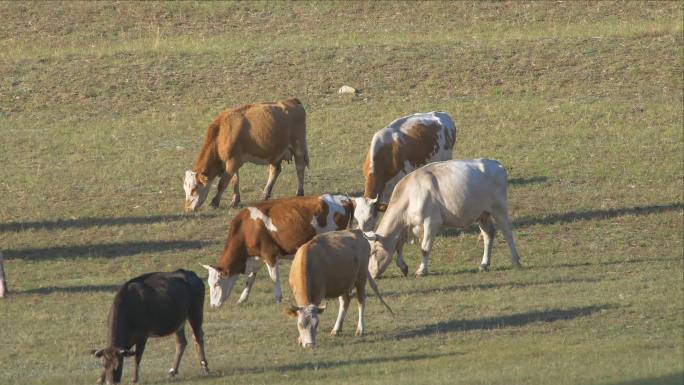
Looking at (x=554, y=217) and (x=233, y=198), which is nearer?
(x=554, y=217)

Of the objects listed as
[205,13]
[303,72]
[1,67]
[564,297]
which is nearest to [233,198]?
[564,297]

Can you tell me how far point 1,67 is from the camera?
42.5 meters

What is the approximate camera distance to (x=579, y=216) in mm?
27297

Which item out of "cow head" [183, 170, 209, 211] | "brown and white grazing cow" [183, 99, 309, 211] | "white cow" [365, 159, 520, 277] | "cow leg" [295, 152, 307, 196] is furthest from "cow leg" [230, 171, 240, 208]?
"white cow" [365, 159, 520, 277]

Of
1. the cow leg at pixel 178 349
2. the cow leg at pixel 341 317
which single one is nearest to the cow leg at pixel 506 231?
the cow leg at pixel 341 317

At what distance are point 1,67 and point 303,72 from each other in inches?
326

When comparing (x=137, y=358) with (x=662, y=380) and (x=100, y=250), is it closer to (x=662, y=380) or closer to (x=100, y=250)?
(x=662, y=380)

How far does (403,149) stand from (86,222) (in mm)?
5696

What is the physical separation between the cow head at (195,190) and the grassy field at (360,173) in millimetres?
465

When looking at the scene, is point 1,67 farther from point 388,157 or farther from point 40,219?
point 388,157

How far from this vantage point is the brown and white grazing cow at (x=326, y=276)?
1872 cm

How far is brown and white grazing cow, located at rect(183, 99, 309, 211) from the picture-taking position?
1130 inches

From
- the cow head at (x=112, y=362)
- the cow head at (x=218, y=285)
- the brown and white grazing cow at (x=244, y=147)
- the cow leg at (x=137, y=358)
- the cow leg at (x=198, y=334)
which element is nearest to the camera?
the cow head at (x=112, y=362)

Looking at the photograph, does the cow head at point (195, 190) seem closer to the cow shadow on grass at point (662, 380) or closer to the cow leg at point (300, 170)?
the cow leg at point (300, 170)
